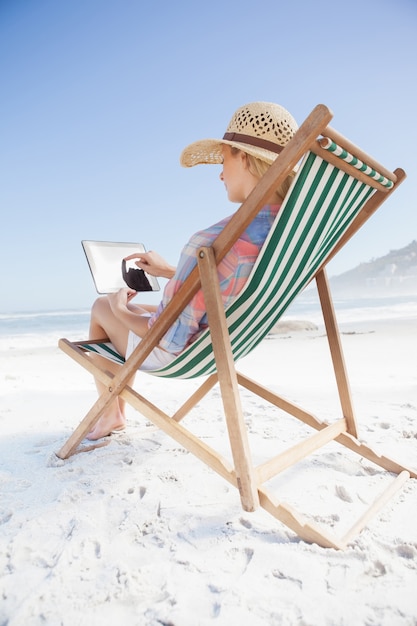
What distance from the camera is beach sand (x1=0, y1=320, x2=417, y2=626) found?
1.12 meters

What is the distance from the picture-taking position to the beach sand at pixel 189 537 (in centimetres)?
112

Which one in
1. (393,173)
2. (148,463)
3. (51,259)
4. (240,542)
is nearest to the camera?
(240,542)

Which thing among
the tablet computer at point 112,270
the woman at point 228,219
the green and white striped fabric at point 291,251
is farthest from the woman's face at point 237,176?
the tablet computer at point 112,270

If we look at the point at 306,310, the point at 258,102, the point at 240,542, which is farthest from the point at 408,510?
the point at 306,310

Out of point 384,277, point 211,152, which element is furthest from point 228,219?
point 384,277

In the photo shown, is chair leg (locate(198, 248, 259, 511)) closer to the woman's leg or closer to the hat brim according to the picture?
the hat brim

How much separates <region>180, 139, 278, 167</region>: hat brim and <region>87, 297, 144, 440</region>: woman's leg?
0.85 metres

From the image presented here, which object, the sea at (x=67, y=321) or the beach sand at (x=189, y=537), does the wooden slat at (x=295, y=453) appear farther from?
the sea at (x=67, y=321)

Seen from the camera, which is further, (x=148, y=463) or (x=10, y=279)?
(x=10, y=279)

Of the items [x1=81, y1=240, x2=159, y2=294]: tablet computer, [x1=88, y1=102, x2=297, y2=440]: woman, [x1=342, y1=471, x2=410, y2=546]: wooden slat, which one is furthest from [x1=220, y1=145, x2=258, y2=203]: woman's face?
[x1=342, y1=471, x2=410, y2=546]: wooden slat

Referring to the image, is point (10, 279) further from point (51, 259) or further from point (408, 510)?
point (408, 510)

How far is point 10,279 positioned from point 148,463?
3023 cm

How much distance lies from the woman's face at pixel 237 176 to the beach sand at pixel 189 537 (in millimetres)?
1242

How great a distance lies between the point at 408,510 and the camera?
1613 millimetres
